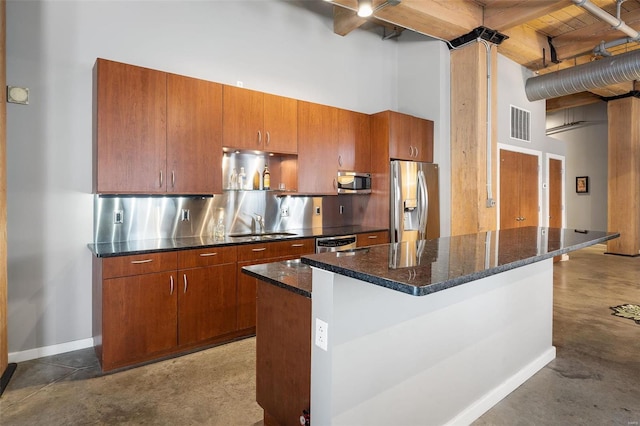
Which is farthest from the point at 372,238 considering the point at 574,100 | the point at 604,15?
the point at 574,100

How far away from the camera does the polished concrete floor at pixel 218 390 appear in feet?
7.28

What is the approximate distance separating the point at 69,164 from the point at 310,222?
267 cm

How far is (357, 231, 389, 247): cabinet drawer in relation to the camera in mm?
4453

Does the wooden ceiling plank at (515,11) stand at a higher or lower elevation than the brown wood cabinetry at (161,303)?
higher

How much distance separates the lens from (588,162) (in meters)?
9.36

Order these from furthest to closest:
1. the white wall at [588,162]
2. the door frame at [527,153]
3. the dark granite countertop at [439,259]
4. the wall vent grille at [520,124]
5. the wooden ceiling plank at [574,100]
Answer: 1. the white wall at [588,162]
2. the wooden ceiling plank at [574,100]
3. the wall vent grille at [520,124]
4. the door frame at [527,153]
5. the dark granite countertop at [439,259]

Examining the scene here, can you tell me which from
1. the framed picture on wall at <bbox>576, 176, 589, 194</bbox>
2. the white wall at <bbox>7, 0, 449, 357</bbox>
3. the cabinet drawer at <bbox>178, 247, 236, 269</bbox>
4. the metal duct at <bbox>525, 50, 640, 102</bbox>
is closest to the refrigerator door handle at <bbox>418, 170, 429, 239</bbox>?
the cabinet drawer at <bbox>178, 247, 236, 269</bbox>

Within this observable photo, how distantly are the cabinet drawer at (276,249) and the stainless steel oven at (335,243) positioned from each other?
0.07m

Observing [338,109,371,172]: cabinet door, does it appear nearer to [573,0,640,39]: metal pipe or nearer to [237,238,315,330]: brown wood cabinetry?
[237,238,315,330]: brown wood cabinetry

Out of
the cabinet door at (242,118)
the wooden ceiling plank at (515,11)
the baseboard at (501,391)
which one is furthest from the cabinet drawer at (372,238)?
the wooden ceiling plank at (515,11)

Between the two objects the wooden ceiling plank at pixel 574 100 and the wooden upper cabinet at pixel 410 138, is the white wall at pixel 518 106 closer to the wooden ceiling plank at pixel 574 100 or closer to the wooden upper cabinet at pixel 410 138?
the wooden upper cabinet at pixel 410 138

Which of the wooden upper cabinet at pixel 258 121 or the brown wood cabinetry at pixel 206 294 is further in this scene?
the wooden upper cabinet at pixel 258 121

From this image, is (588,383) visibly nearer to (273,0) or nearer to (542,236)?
(542,236)

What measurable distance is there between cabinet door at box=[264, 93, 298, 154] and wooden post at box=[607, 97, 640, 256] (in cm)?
782
